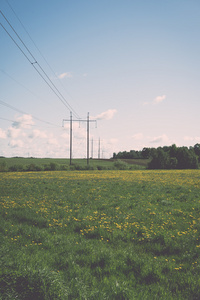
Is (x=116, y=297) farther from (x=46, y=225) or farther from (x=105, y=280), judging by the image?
(x=46, y=225)

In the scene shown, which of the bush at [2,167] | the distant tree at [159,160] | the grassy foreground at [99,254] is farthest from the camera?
the distant tree at [159,160]

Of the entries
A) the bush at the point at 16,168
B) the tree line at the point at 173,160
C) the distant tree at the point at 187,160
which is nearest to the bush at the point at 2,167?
the bush at the point at 16,168

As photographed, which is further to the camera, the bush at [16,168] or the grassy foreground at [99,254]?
the bush at [16,168]

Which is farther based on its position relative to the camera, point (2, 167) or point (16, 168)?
point (16, 168)

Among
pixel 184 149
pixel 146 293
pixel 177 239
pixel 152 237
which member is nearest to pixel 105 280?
pixel 146 293

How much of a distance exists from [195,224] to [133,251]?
360cm

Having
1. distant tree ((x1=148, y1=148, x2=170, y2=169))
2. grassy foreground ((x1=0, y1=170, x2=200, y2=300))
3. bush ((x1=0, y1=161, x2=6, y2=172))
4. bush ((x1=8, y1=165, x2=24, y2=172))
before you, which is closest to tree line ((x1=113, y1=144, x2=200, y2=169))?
distant tree ((x1=148, y1=148, x2=170, y2=169))

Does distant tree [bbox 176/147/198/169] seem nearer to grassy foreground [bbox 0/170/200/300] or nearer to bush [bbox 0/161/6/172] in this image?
bush [bbox 0/161/6/172]

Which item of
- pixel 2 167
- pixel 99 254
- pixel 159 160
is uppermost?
pixel 159 160

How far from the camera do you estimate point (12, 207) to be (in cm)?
1031

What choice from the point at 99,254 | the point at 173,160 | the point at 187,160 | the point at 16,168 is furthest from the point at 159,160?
the point at 99,254

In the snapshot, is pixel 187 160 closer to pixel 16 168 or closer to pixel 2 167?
pixel 16 168

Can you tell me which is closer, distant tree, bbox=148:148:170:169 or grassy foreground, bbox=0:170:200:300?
grassy foreground, bbox=0:170:200:300

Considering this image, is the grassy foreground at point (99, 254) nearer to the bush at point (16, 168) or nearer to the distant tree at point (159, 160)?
the bush at point (16, 168)
